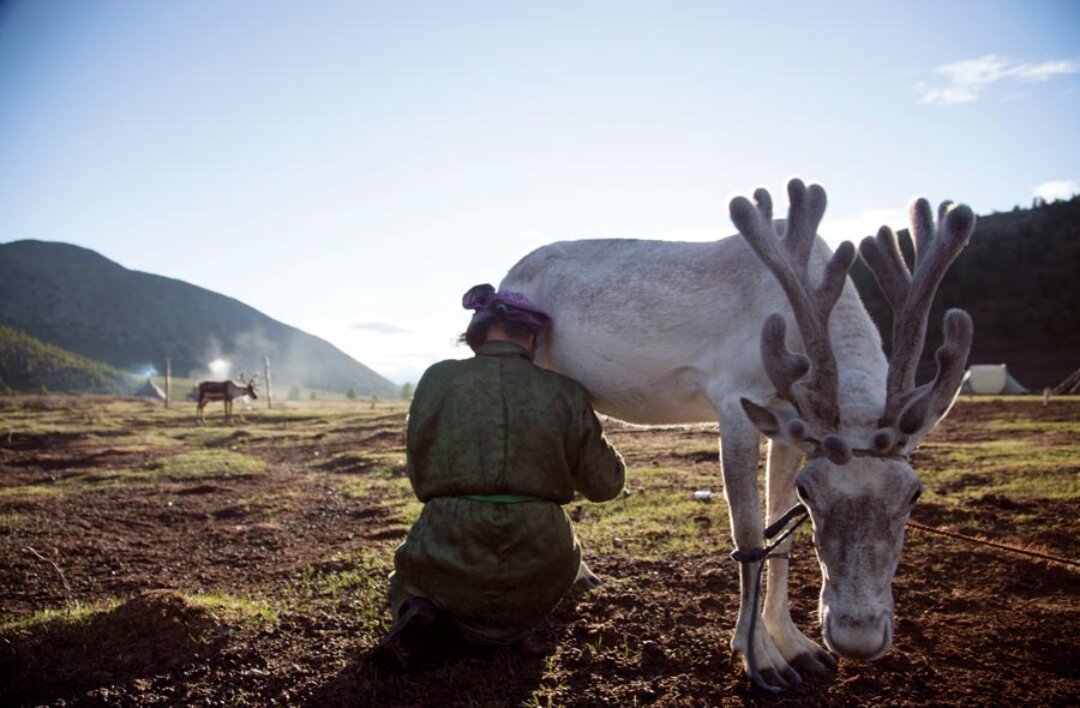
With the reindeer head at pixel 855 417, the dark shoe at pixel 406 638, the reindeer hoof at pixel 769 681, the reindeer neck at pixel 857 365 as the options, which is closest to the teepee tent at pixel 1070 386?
the reindeer neck at pixel 857 365

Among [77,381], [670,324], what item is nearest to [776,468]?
[670,324]

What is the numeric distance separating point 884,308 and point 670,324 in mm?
57591

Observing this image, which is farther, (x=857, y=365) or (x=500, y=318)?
(x=500, y=318)

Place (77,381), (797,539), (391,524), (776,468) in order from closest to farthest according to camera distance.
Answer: (776,468), (797,539), (391,524), (77,381)

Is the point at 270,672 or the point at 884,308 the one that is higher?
the point at 884,308

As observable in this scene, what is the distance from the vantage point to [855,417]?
2551 millimetres

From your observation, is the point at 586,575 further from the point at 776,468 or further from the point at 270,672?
the point at 270,672

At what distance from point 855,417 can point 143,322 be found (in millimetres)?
173807

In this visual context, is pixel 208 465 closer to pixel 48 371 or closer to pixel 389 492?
pixel 389 492

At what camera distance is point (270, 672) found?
10.3ft

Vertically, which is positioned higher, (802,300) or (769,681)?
(802,300)

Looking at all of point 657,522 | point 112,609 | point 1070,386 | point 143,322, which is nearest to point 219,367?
point 143,322

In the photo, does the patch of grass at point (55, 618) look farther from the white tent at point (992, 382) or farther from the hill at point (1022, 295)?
the hill at point (1022, 295)

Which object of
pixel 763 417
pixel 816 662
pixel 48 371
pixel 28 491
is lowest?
pixel 28 491
